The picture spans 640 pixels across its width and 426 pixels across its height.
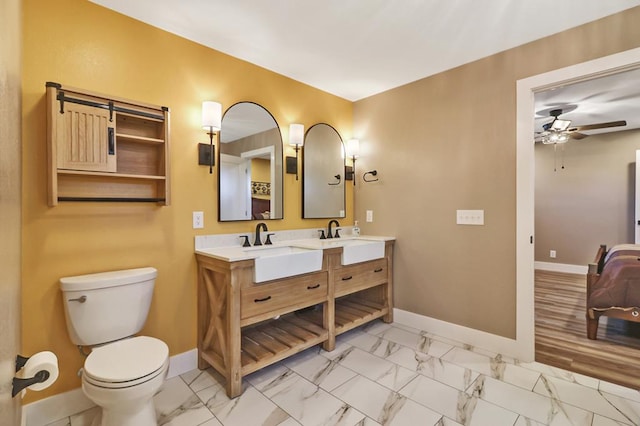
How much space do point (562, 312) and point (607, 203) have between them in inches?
111

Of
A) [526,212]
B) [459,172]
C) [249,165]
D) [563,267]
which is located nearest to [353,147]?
[459,172]

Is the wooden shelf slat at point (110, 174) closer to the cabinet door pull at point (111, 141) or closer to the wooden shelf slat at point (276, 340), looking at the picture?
the cabinet door pull at point (111, 141)

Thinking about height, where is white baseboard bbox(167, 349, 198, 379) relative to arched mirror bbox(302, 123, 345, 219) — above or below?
below

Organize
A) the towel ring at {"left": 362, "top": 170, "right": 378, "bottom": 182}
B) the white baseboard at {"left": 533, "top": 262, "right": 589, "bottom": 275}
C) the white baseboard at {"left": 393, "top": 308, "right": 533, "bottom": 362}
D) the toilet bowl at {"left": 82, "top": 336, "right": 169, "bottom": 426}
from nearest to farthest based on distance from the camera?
the toilet bowl at {"left": 82, "top": 336, "right": 169, "bottom": 426}
the white baseboard at {"left": 393, "top": 308, "right": 533, "bottom": 362}
the towel ring at {"left": 362, "top": 170, "right": 378, "bottom": 182}
the white baseboard at {"left": 533, "top": 262, "right": 589, "bottom": 275}

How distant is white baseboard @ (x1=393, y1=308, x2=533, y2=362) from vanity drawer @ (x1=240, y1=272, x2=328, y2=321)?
109 cm

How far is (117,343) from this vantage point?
1.69 metres

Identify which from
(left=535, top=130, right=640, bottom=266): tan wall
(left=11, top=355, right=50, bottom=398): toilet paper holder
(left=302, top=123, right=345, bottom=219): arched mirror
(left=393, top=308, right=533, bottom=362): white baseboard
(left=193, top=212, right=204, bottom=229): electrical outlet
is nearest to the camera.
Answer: (left=11, top=355, right=50, bottom=398): toilet paper holder

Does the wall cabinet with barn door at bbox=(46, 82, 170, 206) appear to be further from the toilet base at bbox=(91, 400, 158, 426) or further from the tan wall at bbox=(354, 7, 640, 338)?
the tan wall at bbox=(354, 7, 640, 338)

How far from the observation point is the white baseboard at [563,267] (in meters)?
5.30

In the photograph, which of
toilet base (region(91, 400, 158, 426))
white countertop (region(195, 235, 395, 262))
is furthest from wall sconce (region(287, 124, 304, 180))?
toilet base (region(91, 400, 158, 426))

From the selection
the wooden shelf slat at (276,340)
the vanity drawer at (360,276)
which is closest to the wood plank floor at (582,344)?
the vanity drawer at (360,276)

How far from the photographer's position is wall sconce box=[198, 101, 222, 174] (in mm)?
2270

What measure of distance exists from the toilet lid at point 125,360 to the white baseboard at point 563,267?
6.39m

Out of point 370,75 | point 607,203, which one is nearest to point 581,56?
point 370,75
